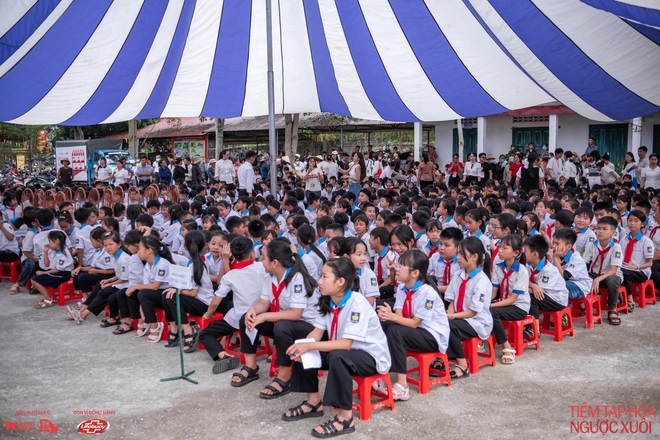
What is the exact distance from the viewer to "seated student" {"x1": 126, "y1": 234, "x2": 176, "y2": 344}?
4785 mm

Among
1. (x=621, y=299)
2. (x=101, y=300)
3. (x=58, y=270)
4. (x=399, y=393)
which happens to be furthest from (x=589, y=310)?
(x=58, y=270)

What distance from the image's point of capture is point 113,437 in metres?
3.14

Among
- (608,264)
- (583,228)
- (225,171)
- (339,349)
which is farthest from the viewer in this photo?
(225,171)

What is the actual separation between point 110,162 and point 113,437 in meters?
17.4

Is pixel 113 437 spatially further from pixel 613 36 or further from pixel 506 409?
pixel 613 36

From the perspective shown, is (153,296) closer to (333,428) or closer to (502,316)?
(333,428)

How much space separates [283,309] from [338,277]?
769 millimetres

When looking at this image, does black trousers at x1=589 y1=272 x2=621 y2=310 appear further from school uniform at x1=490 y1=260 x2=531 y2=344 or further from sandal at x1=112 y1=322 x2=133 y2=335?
sandal at x1=112 y1=322 x2=133 y2=335

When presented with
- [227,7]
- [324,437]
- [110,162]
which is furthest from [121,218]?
[110,162]

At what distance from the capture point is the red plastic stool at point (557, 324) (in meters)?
4.51

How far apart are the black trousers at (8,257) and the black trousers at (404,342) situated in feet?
17.3

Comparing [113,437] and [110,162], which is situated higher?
[110,162]

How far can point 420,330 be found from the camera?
11.7ft

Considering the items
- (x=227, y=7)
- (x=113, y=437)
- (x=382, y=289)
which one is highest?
(x=227, y=7)
